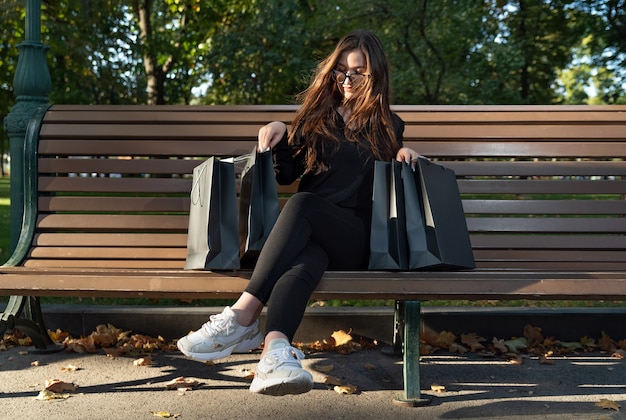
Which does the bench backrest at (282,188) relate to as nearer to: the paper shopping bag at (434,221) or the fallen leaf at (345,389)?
the paper shopping bag at (434,221)

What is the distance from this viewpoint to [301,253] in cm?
329

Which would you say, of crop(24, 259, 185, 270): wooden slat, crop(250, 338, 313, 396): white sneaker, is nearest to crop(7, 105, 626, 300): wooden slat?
crop(24, 259, 185, 270): wooden slat

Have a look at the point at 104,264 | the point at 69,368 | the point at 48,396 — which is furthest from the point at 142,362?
the point at 48,396

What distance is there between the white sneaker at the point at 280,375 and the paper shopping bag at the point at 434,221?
0.83m

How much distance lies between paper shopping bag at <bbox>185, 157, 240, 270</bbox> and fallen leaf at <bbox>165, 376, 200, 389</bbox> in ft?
2.07

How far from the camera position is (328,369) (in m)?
4.13

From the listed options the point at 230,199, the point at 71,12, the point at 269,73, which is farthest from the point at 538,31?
the point at 230,199

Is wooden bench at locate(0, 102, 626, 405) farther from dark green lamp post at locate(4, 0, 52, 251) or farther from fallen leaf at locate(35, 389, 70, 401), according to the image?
fallen leaf at locate(35, 389, 70, 401)

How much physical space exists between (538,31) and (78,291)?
1944cm

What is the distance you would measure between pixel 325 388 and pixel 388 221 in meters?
0.87

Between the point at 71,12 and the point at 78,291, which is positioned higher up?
the point at 71,12

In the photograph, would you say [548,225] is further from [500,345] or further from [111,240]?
[111,240]

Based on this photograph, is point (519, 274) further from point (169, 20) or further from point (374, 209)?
point (169, 20)

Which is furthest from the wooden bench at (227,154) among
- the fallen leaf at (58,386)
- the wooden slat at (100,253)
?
the fallen leaf at (58,386)
